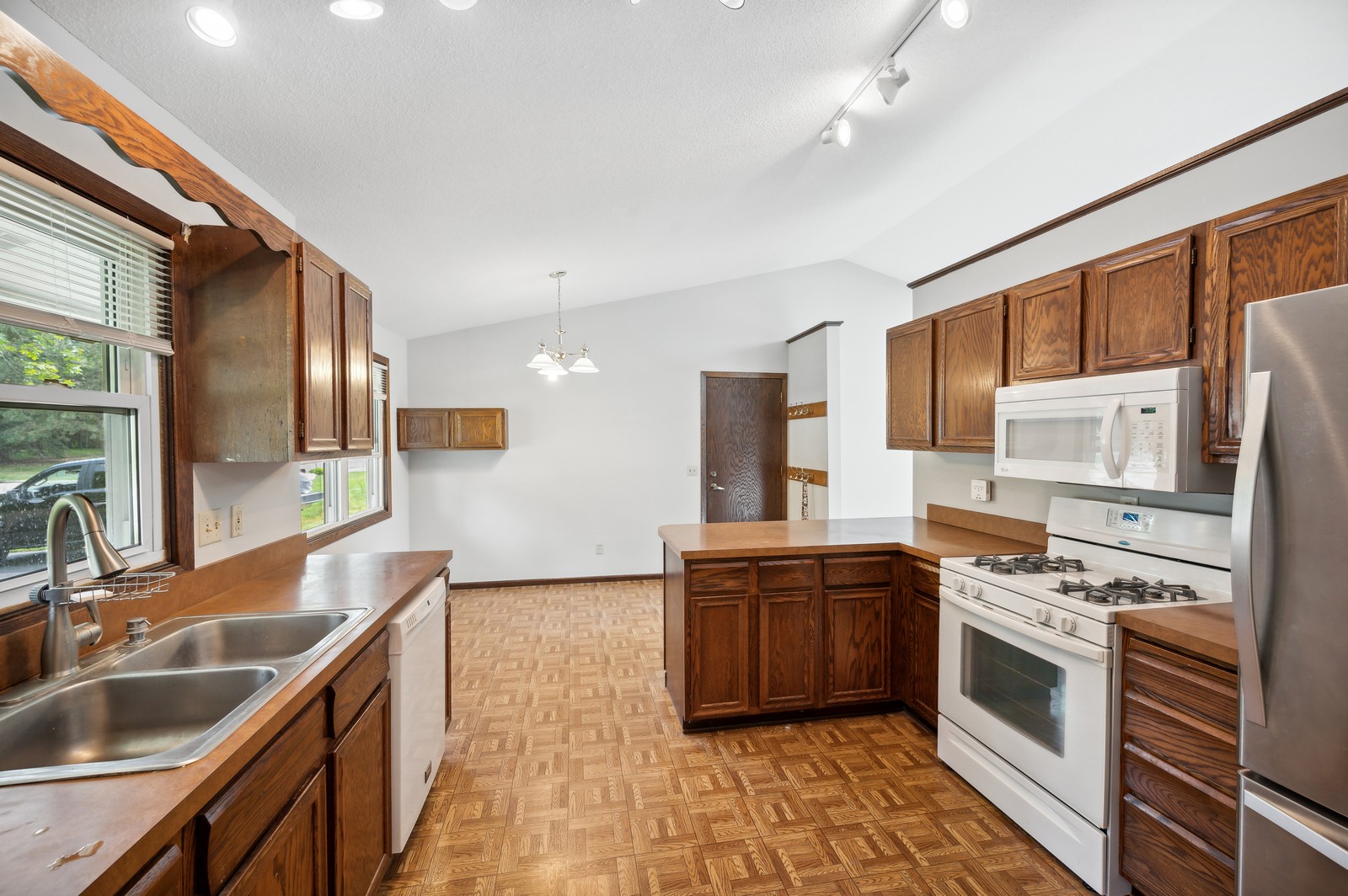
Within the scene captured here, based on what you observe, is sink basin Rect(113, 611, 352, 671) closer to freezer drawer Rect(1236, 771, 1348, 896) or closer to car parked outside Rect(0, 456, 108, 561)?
car parked outside Rect(0, 456, 108, 561)

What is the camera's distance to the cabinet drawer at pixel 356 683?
1.43 m

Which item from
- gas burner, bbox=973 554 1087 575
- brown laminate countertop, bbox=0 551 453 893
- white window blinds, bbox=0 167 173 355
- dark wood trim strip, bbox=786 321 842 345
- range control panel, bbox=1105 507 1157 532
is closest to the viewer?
brown laminate countertop, bbox=0 551 453 893

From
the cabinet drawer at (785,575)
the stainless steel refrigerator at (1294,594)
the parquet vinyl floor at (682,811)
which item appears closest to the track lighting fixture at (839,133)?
the stainless steel refrigerator at (1294,594)

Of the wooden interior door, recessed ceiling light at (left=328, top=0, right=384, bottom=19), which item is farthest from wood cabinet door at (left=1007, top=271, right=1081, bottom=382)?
the wooden interior door

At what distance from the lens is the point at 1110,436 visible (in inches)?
78.6

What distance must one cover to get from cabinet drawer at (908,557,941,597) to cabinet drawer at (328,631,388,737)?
83.8 inches

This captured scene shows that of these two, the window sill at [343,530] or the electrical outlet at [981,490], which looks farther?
the window sill at [343,530]

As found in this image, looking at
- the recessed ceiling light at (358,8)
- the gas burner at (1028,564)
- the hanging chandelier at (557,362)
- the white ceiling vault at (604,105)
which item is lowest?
the gas burner at (1028,564)

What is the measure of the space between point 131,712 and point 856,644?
2624mm

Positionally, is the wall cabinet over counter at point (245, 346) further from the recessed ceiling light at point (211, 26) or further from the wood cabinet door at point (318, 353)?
the recessed ceiling light at point (211, 26)

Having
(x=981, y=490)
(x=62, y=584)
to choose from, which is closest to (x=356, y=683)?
(x=62, y=584)

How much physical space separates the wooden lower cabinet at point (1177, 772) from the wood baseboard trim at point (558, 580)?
14.1 feet

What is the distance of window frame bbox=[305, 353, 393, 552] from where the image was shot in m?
3.79

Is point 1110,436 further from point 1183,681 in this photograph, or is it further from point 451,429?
point 451,429
